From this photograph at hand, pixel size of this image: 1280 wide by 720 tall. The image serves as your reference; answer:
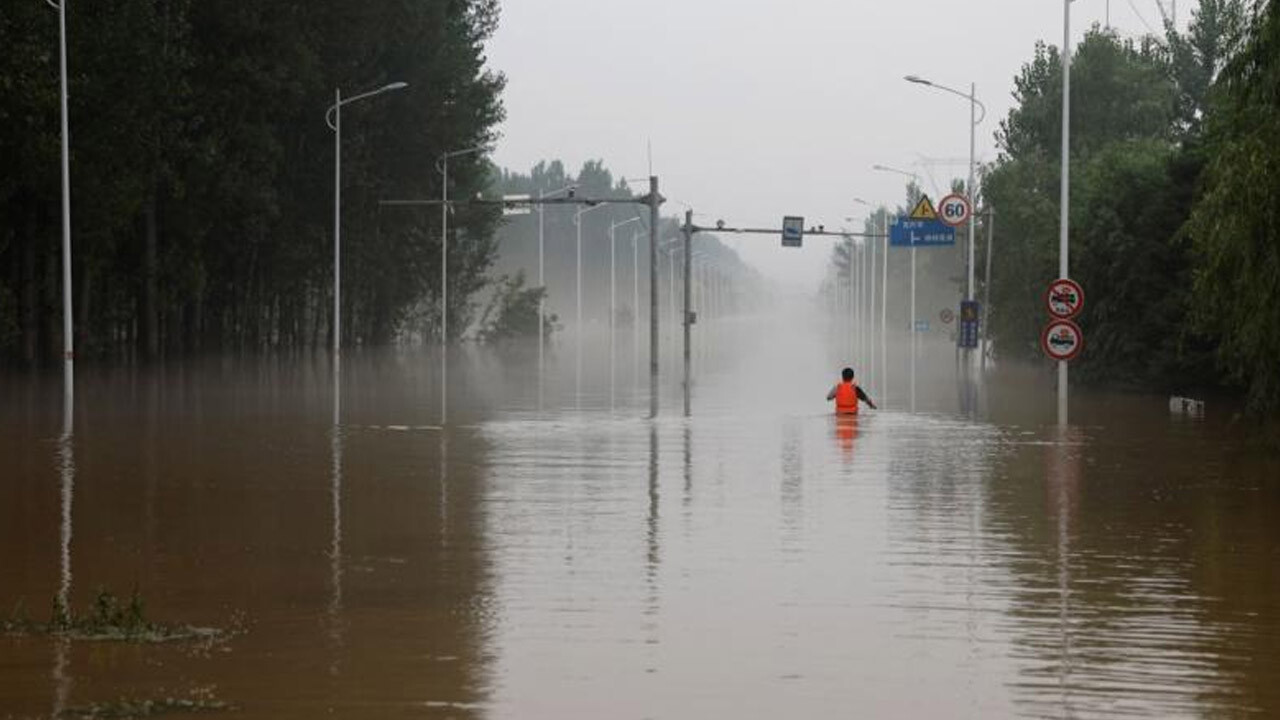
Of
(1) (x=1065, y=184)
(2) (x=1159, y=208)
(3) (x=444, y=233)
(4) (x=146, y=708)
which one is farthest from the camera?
(3) (x=444, y=233)

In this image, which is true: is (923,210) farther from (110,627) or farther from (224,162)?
(110,627)

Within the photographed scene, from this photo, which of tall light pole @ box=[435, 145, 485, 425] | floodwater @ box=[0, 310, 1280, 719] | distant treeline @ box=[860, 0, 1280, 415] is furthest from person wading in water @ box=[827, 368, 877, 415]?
tall light pole @ box=[435, 145, 485, 425]

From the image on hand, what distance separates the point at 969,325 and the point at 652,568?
182 feet

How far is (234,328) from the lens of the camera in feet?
261

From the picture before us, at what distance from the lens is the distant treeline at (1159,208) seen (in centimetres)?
2723

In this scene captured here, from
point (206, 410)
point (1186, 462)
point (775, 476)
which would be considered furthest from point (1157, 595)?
point (206, 410)

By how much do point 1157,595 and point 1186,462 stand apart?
15.1 m

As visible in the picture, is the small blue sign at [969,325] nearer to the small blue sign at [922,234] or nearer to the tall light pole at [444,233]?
the small blue sign at [922,234]

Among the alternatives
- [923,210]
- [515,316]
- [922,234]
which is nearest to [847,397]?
[923,210]

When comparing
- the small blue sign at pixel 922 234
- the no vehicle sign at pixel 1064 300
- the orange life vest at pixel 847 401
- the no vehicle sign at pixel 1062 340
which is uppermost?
the small blue sign at pixel 922 234

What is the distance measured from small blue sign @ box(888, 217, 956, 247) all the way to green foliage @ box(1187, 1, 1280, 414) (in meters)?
59.4

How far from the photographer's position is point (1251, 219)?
87.8ft

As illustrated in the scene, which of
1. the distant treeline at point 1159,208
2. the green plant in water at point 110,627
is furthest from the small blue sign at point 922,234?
the green plant in water at point 110,627

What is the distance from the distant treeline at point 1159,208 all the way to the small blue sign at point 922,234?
91.5 inches
